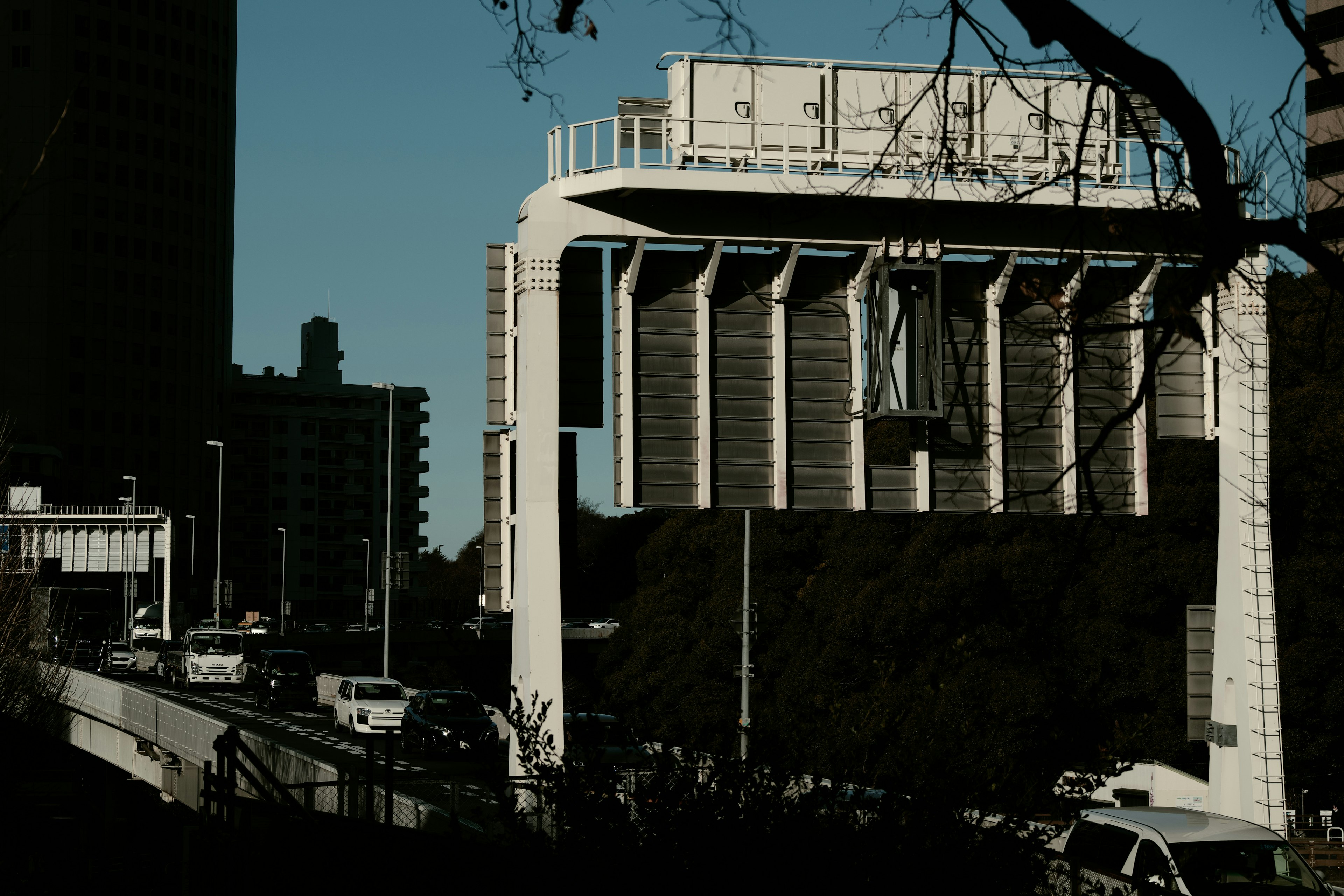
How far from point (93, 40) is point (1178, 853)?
137240 millimetres

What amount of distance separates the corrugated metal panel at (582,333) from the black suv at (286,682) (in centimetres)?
2710

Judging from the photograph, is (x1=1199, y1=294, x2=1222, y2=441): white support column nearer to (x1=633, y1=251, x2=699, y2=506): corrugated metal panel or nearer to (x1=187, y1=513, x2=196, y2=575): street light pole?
(x1=633, y1=251, x2=699, y2=506): corrugated metal panel

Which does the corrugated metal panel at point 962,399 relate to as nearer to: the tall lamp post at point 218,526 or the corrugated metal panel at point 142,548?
the tall lamp post at point 218,526

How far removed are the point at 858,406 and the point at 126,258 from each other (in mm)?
125008

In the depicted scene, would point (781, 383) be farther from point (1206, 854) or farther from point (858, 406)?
point (1206, 854)

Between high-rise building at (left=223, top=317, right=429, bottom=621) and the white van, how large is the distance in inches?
5108

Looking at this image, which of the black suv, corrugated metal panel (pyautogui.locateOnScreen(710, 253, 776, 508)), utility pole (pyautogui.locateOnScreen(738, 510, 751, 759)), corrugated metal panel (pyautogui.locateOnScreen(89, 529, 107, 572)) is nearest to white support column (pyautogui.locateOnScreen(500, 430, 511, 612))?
corrugated metal panel (pyautogui.locateOnScreen(710, 253, 776, 508))

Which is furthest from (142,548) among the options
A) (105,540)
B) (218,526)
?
(218,526)

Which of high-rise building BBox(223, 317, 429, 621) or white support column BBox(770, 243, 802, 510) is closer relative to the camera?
white support column BBox(770, 243, 802, 510)

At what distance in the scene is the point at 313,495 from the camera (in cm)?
14875

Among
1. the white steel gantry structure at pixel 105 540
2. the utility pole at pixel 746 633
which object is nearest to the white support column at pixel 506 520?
the utility pole at pixel 746 633

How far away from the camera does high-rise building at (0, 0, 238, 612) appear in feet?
420

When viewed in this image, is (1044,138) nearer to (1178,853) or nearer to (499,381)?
(499,381)

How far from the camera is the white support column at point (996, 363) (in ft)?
69.3
